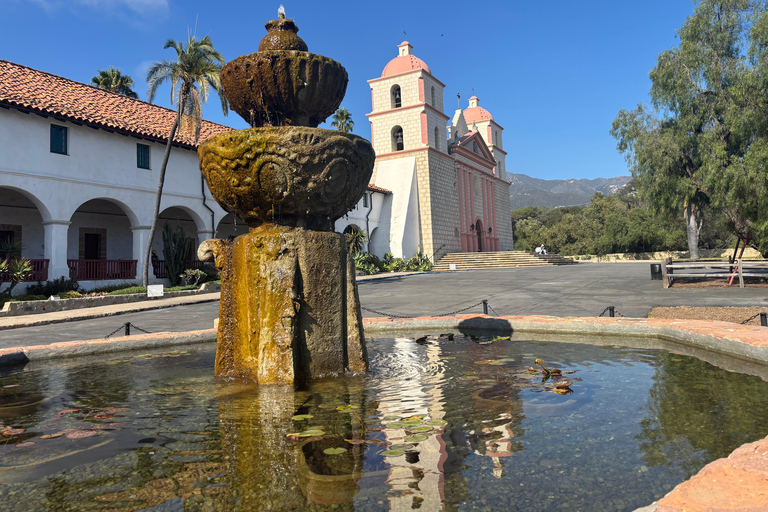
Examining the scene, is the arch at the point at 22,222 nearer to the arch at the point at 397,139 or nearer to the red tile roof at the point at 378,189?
the red tile roof at the point at 378,189

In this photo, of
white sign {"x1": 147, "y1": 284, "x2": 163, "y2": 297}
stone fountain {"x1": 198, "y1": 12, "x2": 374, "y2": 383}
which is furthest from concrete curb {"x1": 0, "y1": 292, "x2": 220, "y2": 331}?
stone fountain {"x1": 198, "y1": 12, "x2": 374, "y2": 383}

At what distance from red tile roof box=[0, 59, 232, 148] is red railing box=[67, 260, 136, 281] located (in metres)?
4.72

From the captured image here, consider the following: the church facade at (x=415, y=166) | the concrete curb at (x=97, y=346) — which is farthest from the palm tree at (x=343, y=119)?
the concrete curb at (x=97, y=346)

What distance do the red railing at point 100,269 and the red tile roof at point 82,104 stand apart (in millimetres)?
4719

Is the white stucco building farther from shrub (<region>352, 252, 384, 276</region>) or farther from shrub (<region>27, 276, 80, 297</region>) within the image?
shrub (<region>352, 252, 384, 276</region>)

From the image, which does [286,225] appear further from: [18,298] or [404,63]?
[404,63]

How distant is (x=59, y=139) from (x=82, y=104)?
251 cm

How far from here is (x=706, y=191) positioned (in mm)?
17953

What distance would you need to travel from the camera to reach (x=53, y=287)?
14.9 metres

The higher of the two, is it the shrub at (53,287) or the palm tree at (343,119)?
the palm tree at (343,119)

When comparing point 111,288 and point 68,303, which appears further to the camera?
point 111,288

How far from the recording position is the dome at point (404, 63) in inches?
1323

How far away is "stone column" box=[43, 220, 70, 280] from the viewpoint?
50.3ft

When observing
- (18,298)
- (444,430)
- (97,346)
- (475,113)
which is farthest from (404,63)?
(444,430)
